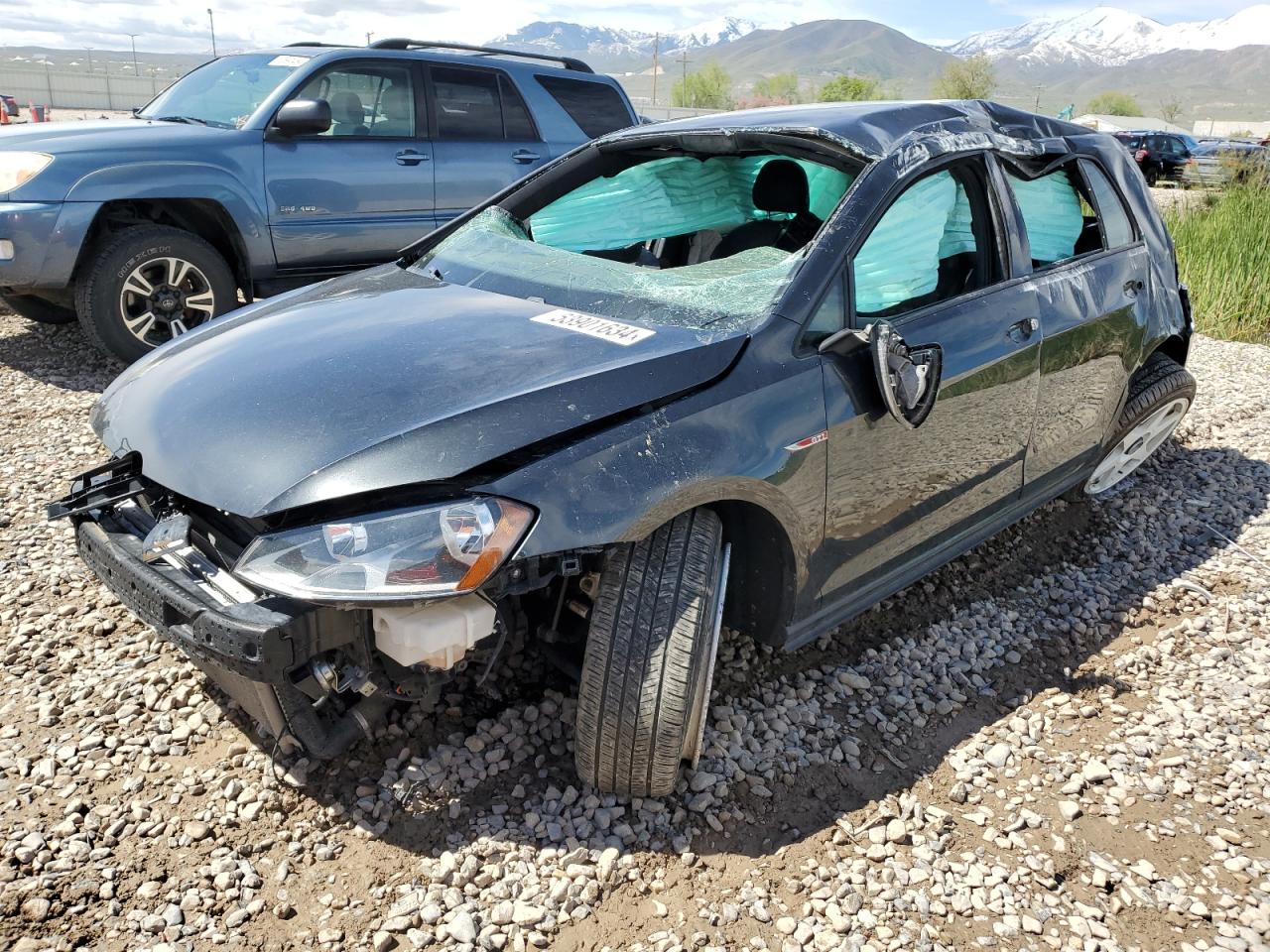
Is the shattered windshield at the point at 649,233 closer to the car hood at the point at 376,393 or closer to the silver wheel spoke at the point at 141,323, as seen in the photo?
the car hood at the point at 376,393

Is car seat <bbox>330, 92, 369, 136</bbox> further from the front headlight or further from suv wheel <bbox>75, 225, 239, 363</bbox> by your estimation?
the front headlight

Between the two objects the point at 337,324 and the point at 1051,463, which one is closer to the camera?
the point at 337,324

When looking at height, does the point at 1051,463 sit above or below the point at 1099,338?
below

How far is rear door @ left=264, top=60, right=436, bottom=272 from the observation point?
19.4 ft

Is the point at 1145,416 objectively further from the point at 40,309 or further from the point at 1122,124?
the point at 1122,124

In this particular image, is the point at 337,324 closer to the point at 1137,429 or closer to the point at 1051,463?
the point at 1051,463

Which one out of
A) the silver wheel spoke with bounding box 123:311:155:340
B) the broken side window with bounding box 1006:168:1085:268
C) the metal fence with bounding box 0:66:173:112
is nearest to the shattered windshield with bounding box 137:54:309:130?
the silver wheel spoke with bounding box 123:311:155:340

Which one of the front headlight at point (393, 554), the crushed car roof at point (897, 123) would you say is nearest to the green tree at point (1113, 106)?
the crushed car roof at point (897, 123)

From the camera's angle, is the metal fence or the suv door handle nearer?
the suv door handle

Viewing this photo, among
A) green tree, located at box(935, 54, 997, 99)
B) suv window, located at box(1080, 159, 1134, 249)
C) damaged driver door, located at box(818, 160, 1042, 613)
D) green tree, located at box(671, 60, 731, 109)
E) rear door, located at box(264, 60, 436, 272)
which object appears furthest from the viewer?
green tree, located at box(671, 60, 731, 109)

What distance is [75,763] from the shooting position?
2.61 metres

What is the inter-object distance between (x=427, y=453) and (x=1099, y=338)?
2730 millimetres

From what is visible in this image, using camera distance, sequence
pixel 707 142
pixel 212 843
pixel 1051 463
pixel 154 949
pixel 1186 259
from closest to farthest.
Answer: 1. pixel 154 949
2. pixel 212 843
3. pixel 707 142
4. pixel 1051 463
5. pixel 1186 259

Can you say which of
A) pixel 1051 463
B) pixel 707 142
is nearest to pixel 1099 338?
pixel 1051 463
